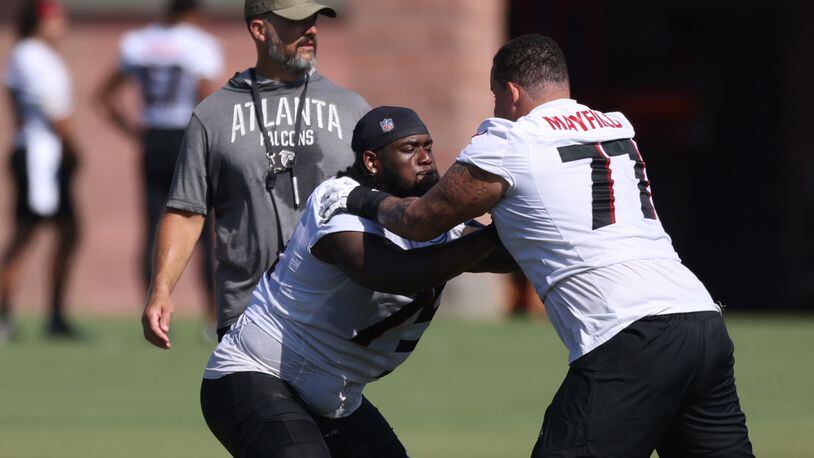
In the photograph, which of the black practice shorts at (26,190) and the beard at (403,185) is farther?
the black practice shorts at (26,190)

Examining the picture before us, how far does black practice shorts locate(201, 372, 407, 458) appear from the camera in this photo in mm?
5086

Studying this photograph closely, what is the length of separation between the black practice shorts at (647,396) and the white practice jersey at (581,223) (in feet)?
0.20

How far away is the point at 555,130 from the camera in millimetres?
4926

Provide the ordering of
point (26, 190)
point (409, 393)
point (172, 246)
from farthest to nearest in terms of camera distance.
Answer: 1. point (26, 190)
2. point (409, 393)
3. point (172, 246)

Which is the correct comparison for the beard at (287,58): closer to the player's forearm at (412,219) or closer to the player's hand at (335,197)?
the player's hand at (335,197)

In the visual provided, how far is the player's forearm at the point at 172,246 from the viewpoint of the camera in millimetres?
5949

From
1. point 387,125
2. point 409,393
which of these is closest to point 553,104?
point 387,125

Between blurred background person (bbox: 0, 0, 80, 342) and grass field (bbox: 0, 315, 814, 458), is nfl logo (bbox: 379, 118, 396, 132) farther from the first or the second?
blurred background person (bbox: 0, 0, 80, 342)

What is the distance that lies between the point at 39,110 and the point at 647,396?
28.7 ft

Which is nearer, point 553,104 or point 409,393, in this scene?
point 553,104

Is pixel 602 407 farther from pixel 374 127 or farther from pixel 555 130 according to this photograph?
pixel 374 127

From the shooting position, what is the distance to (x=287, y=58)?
6219 mm

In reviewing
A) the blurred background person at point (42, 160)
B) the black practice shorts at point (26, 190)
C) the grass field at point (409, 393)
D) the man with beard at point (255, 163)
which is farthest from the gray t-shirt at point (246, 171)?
the black practice shorts at point (26, 190)

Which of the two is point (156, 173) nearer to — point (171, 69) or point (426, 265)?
point (171, 69)
